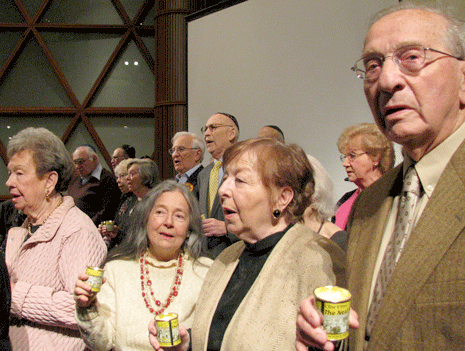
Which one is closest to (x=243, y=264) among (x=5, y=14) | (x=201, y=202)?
(x=201, y=202)

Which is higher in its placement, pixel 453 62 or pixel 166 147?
pixel 166 147

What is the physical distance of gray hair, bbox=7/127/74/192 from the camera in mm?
2096

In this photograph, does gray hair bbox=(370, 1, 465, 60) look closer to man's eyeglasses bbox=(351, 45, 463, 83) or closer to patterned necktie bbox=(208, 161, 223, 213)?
man's eyeglasses bbox=(351, 45, 463, 83)

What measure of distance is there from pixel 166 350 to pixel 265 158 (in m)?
0.79

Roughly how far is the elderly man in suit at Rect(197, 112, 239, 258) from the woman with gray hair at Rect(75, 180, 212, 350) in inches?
21.0

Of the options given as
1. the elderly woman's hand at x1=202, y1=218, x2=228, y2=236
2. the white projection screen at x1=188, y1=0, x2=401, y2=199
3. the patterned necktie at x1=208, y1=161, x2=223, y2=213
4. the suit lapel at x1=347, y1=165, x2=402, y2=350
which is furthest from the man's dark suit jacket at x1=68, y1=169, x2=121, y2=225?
the suit lapel at x1=347, y1=165, x2=402, y2=350

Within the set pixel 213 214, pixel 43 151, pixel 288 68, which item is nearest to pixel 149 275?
pixel 43 151

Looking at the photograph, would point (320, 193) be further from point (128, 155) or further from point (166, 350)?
point (128, 155)

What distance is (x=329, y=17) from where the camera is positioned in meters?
3.88

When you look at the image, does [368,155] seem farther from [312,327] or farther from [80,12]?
[80,12]

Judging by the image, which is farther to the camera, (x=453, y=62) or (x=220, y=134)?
(x=220, y=134)

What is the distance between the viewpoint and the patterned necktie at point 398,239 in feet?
3.32

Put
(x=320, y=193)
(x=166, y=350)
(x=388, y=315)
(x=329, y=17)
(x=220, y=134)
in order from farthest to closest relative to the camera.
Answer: (x=329, y=17)
(x=220, y=134)
(x=320, y=193)
(x=166, y=350)
(x=388, y=315)

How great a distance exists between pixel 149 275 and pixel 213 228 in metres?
0.76
